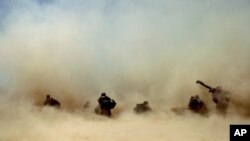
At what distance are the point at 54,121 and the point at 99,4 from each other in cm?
112

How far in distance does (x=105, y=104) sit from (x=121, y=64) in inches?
16.1

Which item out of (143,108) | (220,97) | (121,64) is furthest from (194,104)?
(121,64)

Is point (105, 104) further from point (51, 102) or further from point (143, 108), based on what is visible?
point (51, 102)

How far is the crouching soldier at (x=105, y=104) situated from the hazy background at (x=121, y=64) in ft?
0.18

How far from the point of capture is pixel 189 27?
3885mm

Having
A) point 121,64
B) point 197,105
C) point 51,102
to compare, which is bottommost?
point 51,102

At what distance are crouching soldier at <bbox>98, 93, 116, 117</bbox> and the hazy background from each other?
56 millimetres

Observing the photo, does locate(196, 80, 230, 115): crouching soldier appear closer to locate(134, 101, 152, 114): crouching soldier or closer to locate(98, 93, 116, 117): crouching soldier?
locate(134, 101, 152, 114): crouching soldier

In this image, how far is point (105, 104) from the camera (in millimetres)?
3662

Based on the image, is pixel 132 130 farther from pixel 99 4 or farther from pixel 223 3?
pixel 223 3

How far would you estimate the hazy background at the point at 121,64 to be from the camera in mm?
Result: 3598

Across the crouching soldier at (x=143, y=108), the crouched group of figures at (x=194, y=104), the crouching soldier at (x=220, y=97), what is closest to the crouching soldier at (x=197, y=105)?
the crouched group of figures at (x=194, y=104)

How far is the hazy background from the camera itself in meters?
3.60

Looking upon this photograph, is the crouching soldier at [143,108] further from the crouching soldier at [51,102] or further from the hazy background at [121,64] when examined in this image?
the crouching soldier at [51,102]
